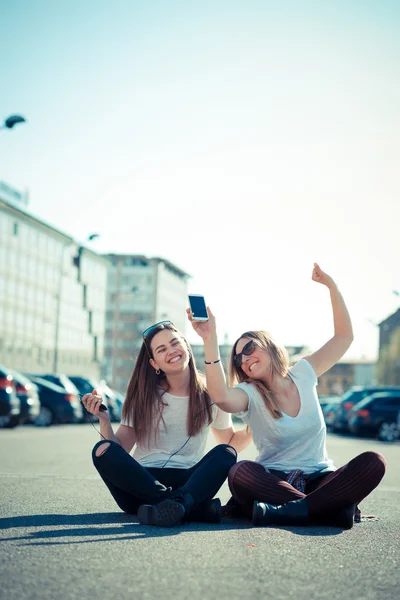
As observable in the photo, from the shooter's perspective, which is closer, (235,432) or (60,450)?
(235,432)

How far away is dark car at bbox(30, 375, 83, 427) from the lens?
30.0 meters

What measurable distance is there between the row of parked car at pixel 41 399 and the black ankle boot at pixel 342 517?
11.0 metres

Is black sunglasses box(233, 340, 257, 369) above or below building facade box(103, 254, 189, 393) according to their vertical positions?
below

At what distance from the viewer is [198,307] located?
594 centimetres

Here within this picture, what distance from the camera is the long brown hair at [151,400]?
254 inches

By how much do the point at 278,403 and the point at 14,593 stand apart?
282 centimetres

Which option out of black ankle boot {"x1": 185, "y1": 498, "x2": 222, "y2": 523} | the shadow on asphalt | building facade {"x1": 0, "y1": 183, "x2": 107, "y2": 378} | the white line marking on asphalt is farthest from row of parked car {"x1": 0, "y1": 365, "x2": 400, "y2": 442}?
building facade {"x1": 0, "y1": 183, "x2": 107, "y2": 378}

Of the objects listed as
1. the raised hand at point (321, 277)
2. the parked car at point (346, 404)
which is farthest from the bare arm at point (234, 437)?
the parked car at point (346, 404)

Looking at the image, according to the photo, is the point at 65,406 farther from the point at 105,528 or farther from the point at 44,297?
the point at 44,297

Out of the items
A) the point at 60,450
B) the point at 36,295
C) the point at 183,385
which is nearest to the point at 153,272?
the point at 36,295

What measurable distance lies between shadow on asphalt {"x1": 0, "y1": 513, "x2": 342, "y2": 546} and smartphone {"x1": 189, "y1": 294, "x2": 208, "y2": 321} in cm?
127

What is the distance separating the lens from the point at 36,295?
270ft

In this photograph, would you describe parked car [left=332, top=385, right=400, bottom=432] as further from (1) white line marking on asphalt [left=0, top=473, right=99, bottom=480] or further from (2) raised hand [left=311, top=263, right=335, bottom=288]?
(2) raised hand [left=311, top=263, right=335, bottom=288]

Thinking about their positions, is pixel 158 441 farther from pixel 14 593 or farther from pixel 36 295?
pixel 36 295
